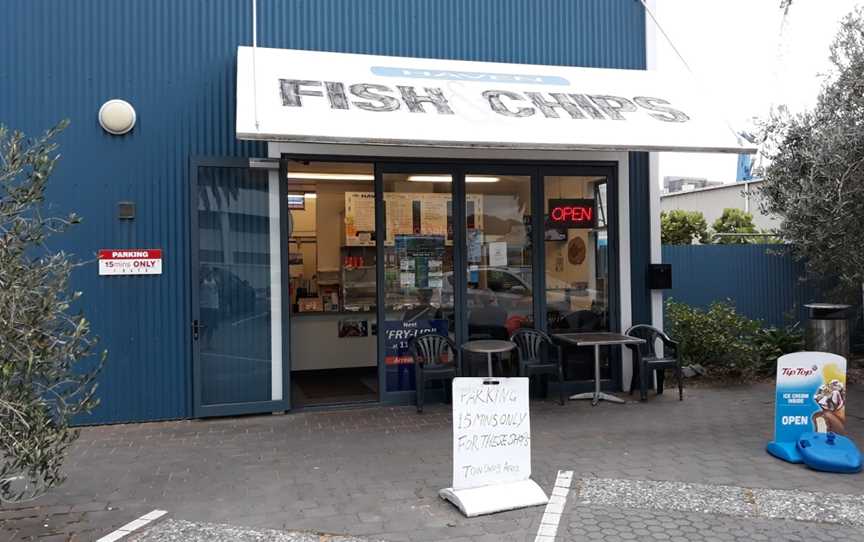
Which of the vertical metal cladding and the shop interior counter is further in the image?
the shop interior counter

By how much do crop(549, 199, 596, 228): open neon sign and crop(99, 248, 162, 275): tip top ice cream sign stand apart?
4.31m

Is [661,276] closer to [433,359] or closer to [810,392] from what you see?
[810,392]

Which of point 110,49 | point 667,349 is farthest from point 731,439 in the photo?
point 110,49

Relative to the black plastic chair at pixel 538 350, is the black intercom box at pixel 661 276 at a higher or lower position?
higher

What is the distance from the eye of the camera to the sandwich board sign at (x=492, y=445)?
4.62m

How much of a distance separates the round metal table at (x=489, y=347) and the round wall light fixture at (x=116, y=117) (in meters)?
4.04

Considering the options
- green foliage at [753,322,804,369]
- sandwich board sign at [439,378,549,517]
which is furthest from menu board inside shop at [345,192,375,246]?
green foliage at [753,322,804,369]

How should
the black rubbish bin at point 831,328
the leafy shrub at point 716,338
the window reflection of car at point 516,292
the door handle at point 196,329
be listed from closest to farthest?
the door handle at point 196,329 < the window reflection of car at point 516,292 < the leafy shrub at point 716,338 < the black rubbish bin at point 831,328

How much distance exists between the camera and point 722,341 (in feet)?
28.5

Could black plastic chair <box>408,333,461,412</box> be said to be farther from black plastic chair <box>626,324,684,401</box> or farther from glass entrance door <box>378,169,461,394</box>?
black plastic chair <box>626,324,684,401</box>

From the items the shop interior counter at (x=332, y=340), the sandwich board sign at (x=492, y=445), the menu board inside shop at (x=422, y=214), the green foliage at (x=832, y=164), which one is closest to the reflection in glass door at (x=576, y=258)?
the menu board inside shop at (x=422, y=214)

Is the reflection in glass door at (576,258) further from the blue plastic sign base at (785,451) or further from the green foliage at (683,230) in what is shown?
the green foliage at (683,230)

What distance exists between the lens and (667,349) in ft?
27.7

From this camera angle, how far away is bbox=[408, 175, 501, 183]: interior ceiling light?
7.65 metres
